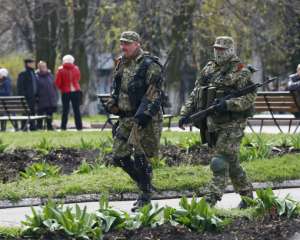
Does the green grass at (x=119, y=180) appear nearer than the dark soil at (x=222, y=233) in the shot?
No

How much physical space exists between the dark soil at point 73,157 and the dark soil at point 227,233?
5034 millimetres

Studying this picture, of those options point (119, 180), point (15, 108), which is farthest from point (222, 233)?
point (15, 108)

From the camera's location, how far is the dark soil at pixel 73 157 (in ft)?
46.8

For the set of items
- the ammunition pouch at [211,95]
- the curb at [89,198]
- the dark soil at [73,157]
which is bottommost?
the dark soil at [73,157]

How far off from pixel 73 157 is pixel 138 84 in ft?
17.7

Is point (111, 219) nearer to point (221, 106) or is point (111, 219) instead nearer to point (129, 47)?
point (221, 106)

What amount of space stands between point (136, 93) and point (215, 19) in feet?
79.7

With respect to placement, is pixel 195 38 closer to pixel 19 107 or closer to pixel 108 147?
pixel 19 107

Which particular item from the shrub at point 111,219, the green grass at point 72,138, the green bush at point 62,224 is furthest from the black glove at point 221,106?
the green grass at point 72,138

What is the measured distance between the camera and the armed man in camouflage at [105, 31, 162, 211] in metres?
10.4

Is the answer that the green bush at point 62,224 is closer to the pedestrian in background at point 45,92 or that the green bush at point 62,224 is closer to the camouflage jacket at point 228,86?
the camouflage jacket at point 228,86

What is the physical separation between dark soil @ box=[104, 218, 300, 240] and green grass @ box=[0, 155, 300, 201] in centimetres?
306

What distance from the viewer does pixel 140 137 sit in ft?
34.5

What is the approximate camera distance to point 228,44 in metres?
10.2
